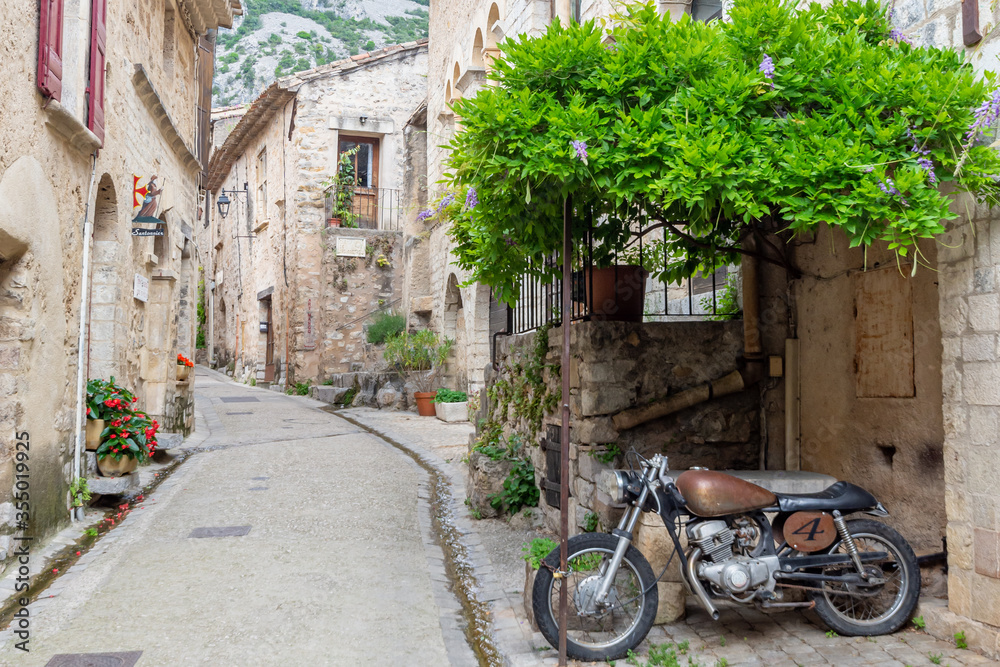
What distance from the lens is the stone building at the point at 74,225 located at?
4.62 meters

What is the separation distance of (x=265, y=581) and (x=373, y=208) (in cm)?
1556

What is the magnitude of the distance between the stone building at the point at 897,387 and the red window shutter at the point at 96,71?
374 centimetres

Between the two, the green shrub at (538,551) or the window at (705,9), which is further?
the window at (705,9)

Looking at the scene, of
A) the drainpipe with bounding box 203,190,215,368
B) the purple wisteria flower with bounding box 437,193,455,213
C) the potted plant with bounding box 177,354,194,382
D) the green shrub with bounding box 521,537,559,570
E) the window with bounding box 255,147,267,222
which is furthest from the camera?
the drainpipe with bounding box 203,190,215,368

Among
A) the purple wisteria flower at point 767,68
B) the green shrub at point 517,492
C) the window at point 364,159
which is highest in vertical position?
the window at point 364,159

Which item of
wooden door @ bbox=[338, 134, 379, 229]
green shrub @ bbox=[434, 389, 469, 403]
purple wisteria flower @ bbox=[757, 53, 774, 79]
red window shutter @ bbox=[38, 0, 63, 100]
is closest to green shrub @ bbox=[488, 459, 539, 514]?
purple wisteria flower @ bbox=[757, 53, 774, 79]

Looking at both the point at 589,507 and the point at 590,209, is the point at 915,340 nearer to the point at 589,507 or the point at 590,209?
the point at 590,209

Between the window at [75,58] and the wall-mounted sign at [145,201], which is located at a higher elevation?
the window at [75,58]

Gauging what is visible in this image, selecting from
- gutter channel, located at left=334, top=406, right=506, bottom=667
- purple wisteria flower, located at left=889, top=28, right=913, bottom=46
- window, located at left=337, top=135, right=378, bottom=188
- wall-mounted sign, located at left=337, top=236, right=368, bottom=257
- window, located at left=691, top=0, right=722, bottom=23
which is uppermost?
window, located at left=337, top=135, right=378, bottom=188

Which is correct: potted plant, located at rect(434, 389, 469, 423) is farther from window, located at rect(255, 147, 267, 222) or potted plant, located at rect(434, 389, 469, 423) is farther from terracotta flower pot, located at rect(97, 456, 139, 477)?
window, located at rect(255, 147, 267, 222)

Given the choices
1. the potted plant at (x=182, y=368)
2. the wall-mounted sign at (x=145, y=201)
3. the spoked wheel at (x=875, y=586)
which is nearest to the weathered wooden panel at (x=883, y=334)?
the spoked wheel at (x=875, y=586)

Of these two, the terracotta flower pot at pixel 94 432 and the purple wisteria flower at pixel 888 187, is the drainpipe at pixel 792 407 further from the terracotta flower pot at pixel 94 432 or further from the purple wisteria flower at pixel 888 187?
the terracotta flower pot at pixel 94 432

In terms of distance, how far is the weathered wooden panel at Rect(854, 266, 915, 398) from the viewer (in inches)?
158

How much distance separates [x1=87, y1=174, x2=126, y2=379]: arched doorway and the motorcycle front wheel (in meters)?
5.52
